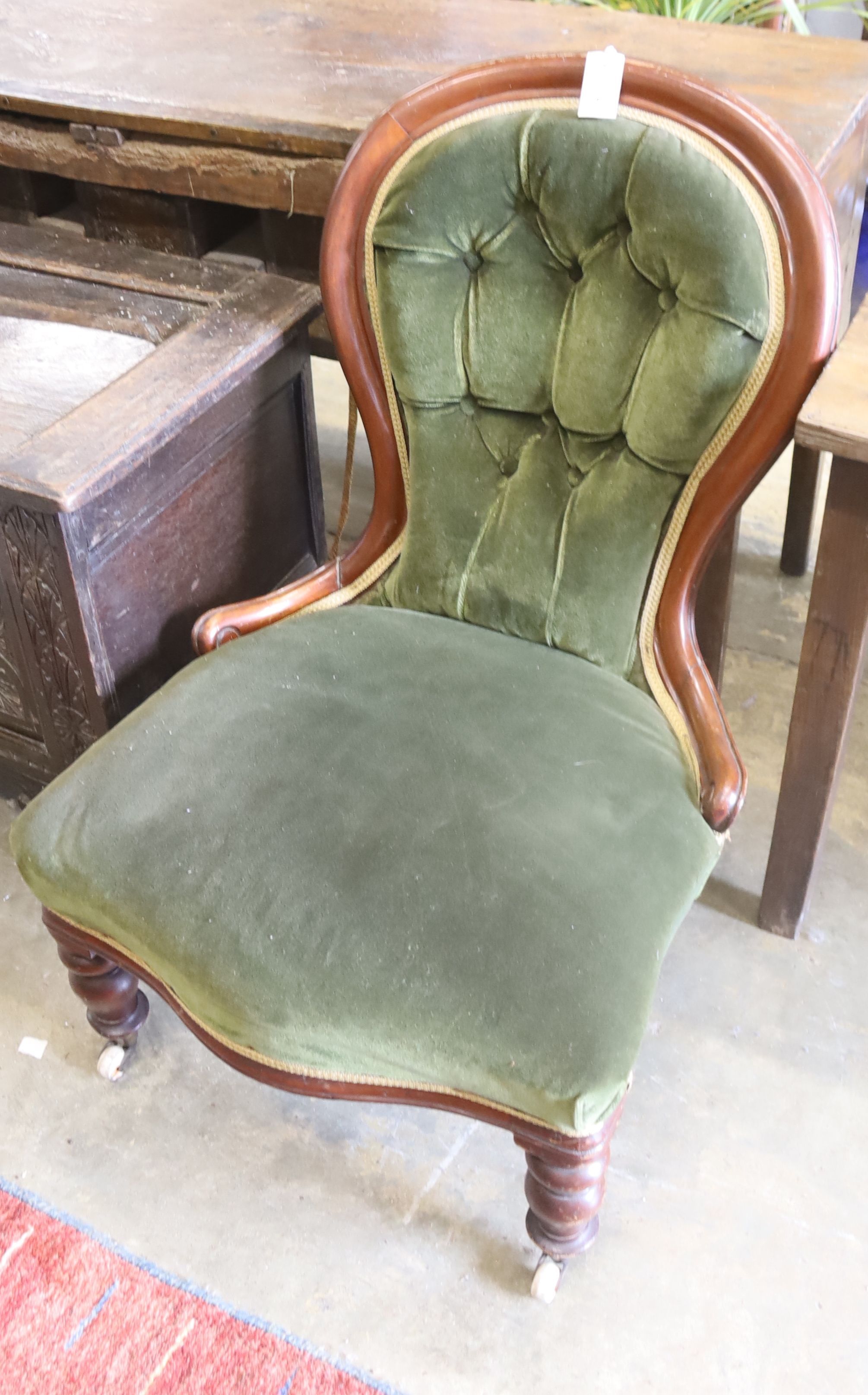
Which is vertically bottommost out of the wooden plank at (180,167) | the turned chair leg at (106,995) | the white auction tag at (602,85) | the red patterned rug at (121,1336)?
the red patterned rug at (121,1336)

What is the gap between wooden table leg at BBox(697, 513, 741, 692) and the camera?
130cm

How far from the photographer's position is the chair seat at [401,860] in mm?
885

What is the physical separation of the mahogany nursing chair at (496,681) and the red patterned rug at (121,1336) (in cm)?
21

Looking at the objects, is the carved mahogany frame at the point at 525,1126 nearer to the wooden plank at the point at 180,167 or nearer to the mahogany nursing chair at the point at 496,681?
the mahogany nursing chair at the point at 496,681

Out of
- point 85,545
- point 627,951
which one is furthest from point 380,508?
point 627,951

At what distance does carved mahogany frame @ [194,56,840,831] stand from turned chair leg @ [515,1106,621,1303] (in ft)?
1.05

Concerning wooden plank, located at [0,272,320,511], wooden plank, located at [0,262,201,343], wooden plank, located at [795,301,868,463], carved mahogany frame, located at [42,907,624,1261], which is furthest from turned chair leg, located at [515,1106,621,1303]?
wooden plank, located at [0,262,201,343]

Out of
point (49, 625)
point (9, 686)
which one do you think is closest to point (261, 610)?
point (49, 625)

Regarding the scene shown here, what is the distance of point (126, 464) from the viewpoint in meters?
1.11

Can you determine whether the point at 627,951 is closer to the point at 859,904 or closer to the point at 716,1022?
the point at 716,1022

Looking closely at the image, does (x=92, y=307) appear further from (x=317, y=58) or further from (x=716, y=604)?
(x=716, y=604)

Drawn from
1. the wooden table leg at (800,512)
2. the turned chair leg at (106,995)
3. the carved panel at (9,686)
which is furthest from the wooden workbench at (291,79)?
the turned chair leg at (106,995)

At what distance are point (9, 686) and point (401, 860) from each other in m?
0.63

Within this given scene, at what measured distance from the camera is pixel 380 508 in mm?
1288
